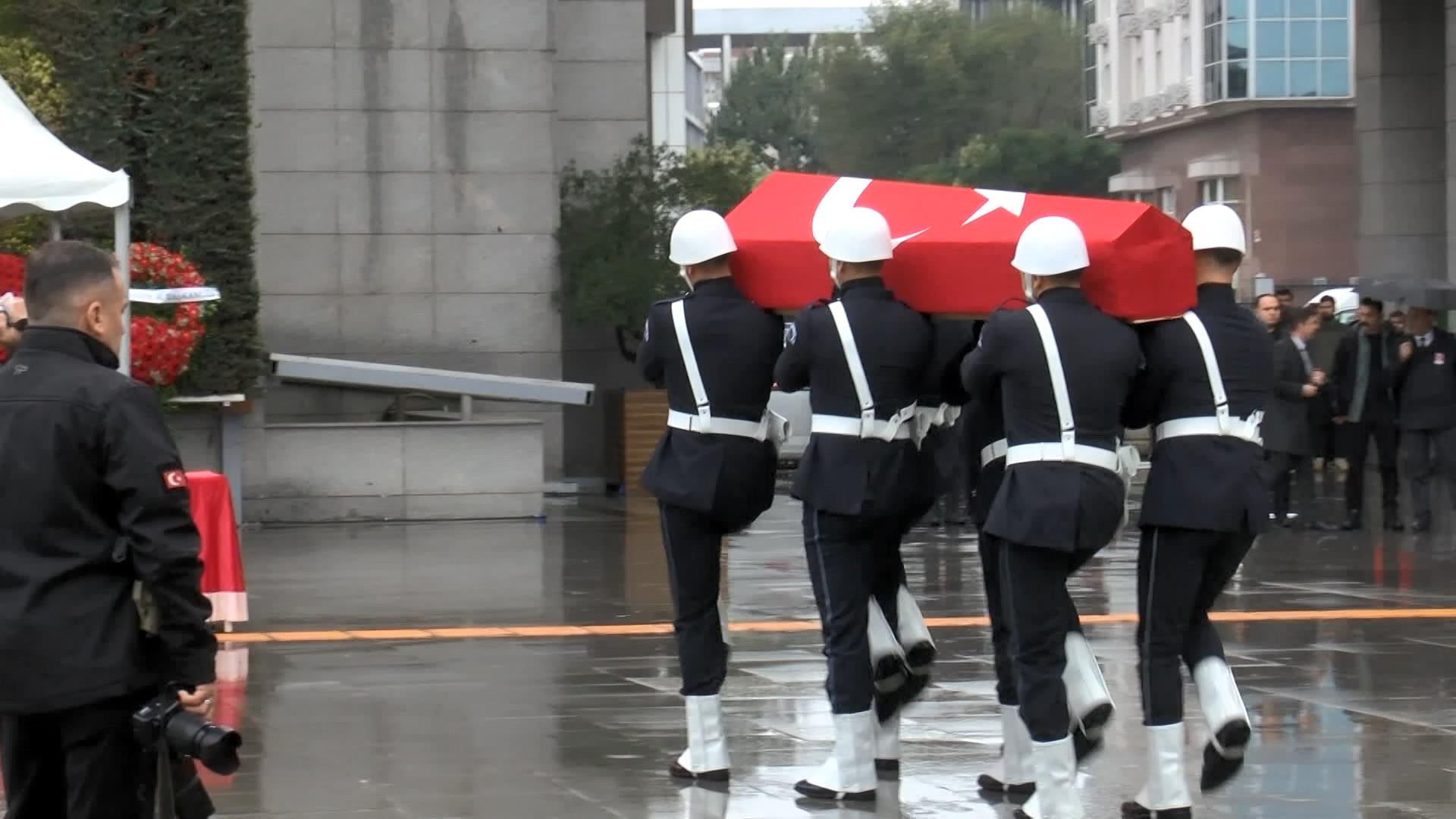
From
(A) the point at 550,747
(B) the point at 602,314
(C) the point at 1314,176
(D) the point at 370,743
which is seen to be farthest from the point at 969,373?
(C) the point at 1314,176

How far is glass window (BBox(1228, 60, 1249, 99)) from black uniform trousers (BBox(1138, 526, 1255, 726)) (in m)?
64.1

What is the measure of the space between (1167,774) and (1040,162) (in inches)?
3290

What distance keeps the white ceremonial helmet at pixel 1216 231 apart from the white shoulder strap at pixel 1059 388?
80 centimetres

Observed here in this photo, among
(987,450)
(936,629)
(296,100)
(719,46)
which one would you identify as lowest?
(936,629)

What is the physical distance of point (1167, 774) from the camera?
23.7ft

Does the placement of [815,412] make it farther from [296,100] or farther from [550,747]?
[296,100]

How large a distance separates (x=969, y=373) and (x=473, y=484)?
13.6 m

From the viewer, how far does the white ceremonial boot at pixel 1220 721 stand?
735 cm

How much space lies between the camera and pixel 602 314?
77.4ft

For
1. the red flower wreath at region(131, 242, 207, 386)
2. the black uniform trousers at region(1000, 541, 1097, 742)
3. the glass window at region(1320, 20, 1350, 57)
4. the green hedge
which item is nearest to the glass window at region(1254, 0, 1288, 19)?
the glass window at region(1320, 20, 1350, 57)

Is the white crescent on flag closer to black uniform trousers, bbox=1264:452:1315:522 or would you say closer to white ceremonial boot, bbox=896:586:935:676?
white ceremonial boot, bbox=896:586:935:676

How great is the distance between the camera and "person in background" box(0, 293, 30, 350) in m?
9.77

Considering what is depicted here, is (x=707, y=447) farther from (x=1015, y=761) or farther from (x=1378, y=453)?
(x=1378, y=453)

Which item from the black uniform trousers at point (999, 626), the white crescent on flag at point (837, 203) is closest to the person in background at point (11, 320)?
the white crescent on flag at point (837, 203)
